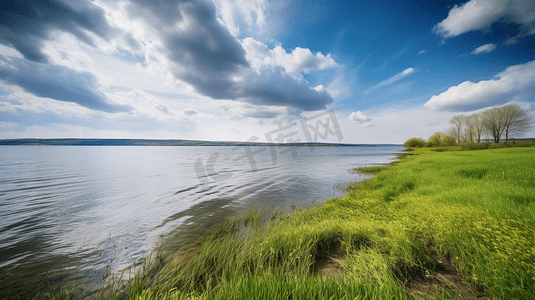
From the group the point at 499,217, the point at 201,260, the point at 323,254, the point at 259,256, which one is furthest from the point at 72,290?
the point at 499,217

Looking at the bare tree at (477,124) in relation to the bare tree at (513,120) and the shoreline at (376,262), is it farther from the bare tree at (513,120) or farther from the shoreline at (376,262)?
the shoreline at (376,262)

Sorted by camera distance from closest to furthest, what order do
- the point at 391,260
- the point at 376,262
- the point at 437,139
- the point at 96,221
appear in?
the point at 376,262 < the point at 391,260 < the point at 96,221 < the point at 437,139

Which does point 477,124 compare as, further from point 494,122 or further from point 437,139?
point 437,139

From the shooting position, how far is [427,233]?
4.39 m

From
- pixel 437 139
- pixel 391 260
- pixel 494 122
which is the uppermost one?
pixel 494 122

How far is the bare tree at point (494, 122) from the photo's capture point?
38.1 m

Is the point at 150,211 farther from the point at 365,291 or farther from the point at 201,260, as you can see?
the point at 365,291

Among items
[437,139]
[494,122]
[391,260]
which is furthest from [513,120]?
[391,260]

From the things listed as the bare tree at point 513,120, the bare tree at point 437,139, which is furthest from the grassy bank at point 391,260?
the bare tree at point 437,139

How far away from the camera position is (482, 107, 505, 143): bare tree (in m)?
38.1

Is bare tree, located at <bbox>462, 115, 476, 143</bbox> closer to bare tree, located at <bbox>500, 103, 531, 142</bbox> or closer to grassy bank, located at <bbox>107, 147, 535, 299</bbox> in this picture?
bare tree, located at <bbox>500, 103, 531, 142</bbox>

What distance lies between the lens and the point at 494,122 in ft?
129

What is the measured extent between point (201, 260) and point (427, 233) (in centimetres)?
588

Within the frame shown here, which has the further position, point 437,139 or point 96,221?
point 437,139
